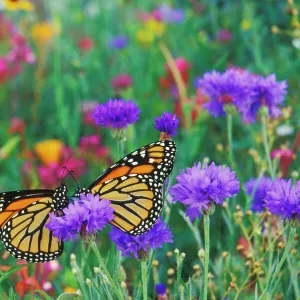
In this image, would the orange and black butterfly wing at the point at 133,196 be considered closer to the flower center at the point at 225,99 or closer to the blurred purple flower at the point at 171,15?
the flower center at the point at 225,99

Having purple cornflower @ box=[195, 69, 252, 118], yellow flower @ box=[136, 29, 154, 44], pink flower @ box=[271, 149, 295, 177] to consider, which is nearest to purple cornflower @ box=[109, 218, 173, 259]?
purple cornflower @ box=[195, 69, 252, 118]

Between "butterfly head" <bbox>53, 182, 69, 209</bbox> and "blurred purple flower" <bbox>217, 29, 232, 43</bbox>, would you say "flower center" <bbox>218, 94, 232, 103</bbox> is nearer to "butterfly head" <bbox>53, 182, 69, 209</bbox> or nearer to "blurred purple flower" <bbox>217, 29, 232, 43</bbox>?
"butterfly head" <bbox>53, 182, 69, 209</bbox>

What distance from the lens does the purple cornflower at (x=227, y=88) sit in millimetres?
1752

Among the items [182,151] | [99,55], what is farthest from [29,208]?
[99,55]

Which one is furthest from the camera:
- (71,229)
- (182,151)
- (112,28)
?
(112,28)

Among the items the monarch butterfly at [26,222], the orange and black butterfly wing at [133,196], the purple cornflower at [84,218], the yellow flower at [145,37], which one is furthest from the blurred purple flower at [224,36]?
the purple cornflower at [84,218]

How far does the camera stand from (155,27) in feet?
15.1

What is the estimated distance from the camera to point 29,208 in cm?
158

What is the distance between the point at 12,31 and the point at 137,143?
1821mm

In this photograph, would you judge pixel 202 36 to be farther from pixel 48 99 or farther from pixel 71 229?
pixel 71 229

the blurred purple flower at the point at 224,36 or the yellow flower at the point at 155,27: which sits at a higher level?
the yellow flower at the point at 155,27

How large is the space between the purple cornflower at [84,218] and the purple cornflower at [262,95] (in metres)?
0.72

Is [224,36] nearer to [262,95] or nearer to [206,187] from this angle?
[262,95]

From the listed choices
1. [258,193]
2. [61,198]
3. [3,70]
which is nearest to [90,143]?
[3,70]
